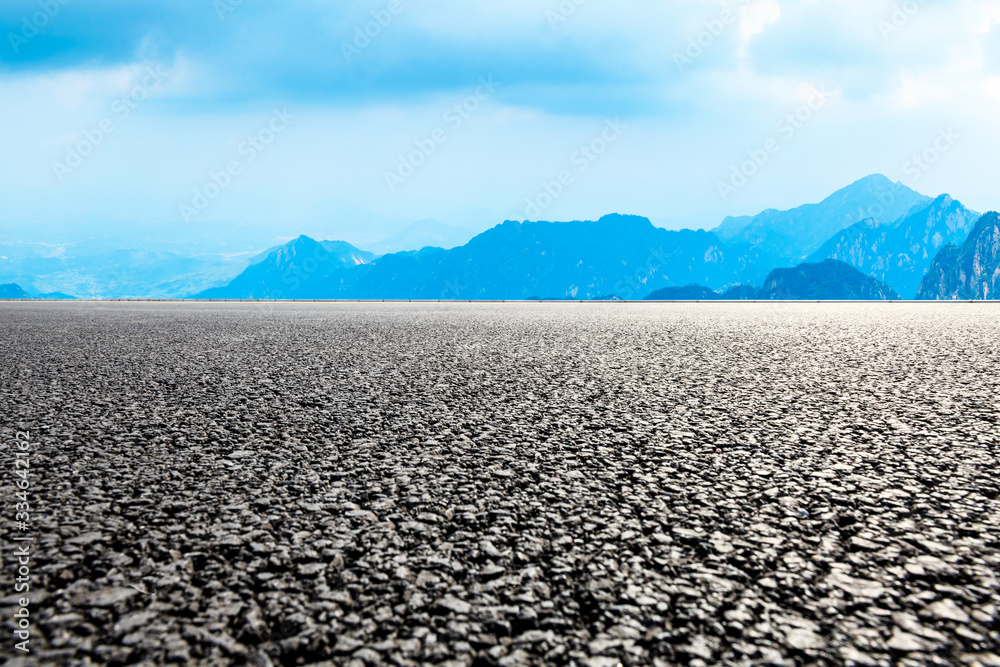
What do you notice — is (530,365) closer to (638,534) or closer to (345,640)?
(638,534)

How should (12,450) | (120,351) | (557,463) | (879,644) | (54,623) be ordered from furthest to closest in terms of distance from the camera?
(120,351), (12,450), (557,463), (54,623), (879,644)

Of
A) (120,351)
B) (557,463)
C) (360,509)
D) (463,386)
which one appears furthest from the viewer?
(120,351)

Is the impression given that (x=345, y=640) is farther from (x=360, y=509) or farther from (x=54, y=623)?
(x=360, y=509)

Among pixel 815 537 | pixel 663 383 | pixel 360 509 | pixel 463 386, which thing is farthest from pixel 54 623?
pixel 663 383

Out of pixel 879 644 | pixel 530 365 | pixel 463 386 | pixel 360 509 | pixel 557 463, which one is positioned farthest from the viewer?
pixel 530 365

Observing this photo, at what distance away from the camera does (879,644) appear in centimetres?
315

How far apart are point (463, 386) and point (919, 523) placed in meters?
7.68

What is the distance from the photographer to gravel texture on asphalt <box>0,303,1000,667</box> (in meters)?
3.23

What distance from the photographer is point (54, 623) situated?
3396 mm

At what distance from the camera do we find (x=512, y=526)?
467cm

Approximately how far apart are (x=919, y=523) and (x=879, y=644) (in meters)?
1.95

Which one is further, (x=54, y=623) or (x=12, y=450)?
(x=12, y=450)

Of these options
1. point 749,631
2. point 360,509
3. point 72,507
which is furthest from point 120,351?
point 749,631

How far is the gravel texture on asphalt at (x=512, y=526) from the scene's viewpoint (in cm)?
323
